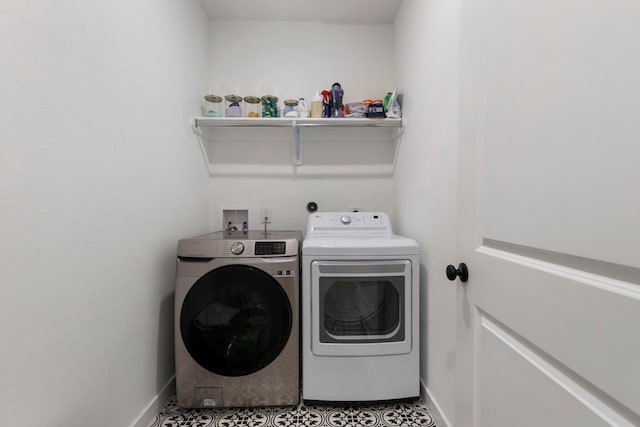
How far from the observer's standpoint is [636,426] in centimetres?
45

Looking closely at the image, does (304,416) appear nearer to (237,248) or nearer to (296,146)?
(237,248)

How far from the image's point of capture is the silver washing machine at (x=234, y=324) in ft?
4.68

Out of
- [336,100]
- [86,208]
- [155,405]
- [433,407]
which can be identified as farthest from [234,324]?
[336,100]

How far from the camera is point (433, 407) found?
1400 millimetres

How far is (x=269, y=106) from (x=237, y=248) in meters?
1.10

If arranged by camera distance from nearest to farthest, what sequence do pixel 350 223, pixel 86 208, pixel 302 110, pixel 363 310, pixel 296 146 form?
1. pixel 86 208
2. pixel 363 310
3. pixel 350 223
4. pixel 302 110
5. pixel 296 146

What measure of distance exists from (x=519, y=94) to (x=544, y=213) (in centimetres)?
30

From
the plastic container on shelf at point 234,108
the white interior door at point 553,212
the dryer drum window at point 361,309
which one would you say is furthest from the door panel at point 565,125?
the plastic container on shelf at point 234,108

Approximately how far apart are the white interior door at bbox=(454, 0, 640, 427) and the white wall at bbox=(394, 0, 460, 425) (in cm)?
32

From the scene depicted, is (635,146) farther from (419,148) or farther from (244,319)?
(244,319)

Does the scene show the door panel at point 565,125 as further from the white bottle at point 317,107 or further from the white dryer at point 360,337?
the white bottle at point 317,107

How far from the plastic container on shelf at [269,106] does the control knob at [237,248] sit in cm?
104

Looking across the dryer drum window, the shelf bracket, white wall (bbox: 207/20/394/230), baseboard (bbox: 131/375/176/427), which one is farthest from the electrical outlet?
baseboard (bbox: 131/375/176/427)

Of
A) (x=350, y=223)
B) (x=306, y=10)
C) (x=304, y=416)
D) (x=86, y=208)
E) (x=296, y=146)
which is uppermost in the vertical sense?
(x=306, y=10)
